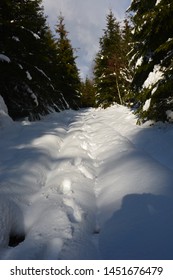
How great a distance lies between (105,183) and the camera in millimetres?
5438

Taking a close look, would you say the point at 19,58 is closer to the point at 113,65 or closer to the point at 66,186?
the point at 66,186

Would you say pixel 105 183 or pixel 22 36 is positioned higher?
pixel 22 36

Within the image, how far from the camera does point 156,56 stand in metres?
8.85

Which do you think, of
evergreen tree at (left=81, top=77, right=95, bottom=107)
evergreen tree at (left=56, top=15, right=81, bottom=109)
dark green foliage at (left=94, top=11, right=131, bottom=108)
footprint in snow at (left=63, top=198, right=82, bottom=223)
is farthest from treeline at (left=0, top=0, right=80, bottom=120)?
evergreen tree at (left=81, top=77, right=95, bottom=107)

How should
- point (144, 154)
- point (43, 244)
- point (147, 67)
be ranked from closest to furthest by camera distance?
point (43, 244) → point (144, 154) → point (147, 67)

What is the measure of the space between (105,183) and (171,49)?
517 centimetres

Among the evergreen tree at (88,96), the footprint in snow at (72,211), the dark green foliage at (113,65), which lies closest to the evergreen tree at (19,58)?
the footprint in snow at (72,211)

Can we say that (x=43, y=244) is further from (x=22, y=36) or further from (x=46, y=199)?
(x=22, y=36)

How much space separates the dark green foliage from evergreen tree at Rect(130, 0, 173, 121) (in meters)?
14.0

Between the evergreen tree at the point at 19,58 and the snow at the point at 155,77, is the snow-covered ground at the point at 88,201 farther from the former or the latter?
the evergreen tree at the point at 19,58

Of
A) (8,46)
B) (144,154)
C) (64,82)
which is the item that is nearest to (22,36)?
(8,46)

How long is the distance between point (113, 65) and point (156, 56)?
17.0m

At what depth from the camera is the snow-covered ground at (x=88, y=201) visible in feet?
11.1
